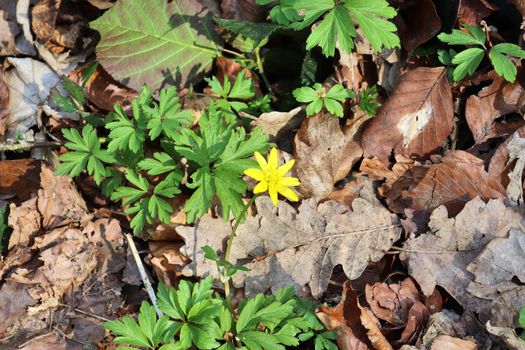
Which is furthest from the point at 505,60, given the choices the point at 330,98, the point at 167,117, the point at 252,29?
the point at 167,117

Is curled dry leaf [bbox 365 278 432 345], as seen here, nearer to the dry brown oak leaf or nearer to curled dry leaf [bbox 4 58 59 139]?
the dry brown oak leaf

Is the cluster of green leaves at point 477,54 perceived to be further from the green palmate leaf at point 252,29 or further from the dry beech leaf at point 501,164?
the green palmate leaf at point 252,29

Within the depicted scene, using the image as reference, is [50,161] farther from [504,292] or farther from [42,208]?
[504,292]

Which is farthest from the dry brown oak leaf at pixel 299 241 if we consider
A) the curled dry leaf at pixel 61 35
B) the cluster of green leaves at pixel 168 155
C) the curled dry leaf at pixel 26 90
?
the curled dry leaf at pixel 61 35

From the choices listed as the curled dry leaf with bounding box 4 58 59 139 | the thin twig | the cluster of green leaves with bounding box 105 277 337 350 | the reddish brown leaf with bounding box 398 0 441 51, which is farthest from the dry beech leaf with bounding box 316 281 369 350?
the curled dry leaf with bounding box 4 58 59 139

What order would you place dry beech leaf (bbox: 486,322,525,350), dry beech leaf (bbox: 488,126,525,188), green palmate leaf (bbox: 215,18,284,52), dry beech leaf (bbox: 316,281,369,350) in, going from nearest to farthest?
1. dry beech leaf (bbox: 486,322,525,350)
2. dry beech leaf (bbox: 316,281,369,350)
3. dry beech leaf (bbox: 488,126,525,188)
4. green palmate leaf (bbox: 215,18,284,52)

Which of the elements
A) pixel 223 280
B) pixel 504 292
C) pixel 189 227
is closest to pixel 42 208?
pixel 189 227

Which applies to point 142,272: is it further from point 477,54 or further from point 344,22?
point 477,54
